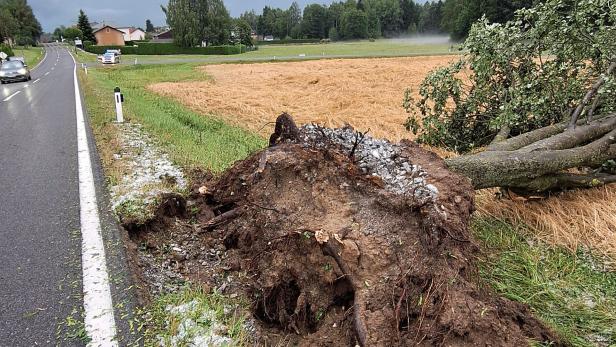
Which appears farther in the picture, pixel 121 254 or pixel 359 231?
pixel 121 254

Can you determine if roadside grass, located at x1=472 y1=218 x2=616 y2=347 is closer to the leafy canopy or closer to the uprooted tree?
the uprooted tree

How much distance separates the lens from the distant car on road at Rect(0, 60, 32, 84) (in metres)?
24.4

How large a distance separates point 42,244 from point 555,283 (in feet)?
15.1

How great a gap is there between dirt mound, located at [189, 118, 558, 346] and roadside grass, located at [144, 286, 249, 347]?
0.90ft

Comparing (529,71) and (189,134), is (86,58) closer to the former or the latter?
(189,134)

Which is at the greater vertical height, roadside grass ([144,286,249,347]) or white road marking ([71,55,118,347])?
white road marking ([71,55,118,347])

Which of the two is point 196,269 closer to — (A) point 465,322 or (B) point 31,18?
(A) point 465,322

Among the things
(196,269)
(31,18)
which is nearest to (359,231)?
(196,269)

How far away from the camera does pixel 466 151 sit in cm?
706

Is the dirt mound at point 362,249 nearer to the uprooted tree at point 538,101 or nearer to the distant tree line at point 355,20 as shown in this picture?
the uprooted tree at point 538,101

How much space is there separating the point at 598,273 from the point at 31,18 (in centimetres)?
12967

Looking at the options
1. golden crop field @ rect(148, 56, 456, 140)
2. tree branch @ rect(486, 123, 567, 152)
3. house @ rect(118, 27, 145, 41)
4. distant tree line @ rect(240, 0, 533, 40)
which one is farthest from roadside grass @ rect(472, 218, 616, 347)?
house @ rect(118, 27, 145, 41)

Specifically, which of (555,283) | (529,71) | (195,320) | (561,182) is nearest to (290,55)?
(529,71)

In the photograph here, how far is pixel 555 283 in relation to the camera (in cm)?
366
